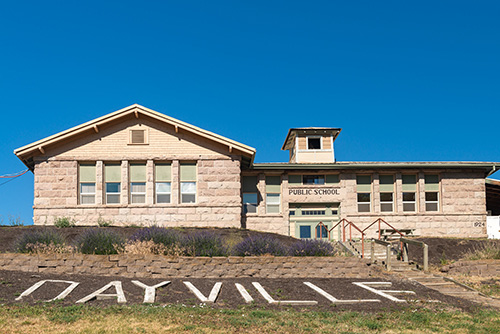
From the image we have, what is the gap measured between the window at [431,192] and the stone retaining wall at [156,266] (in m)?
16.7

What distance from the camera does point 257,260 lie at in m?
17.3

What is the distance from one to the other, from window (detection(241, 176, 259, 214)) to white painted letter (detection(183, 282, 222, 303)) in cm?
1571

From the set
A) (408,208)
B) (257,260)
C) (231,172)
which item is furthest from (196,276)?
(408,208)

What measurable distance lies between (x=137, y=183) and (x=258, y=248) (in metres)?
12.9

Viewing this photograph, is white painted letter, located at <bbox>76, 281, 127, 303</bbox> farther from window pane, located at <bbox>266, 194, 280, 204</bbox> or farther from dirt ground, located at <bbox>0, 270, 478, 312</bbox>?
window pane, located at <bbox>266, 194, 280, 204</bbox>

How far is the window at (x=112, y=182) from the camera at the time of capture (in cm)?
2920

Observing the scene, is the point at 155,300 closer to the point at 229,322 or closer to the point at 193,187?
the point at 229,322

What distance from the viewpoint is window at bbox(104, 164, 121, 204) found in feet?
95.8

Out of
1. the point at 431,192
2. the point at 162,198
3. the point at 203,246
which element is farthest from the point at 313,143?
the point at 203,246

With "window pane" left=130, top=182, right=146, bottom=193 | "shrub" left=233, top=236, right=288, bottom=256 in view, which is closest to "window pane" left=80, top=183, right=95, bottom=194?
"window pane" left=130, top=182, right=146, bottom=193

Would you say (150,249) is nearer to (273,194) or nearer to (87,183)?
(87,183)

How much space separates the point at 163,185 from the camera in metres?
29.3

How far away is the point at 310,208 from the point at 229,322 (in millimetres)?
20863

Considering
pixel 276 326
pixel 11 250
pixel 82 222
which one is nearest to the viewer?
pixel 276 326
